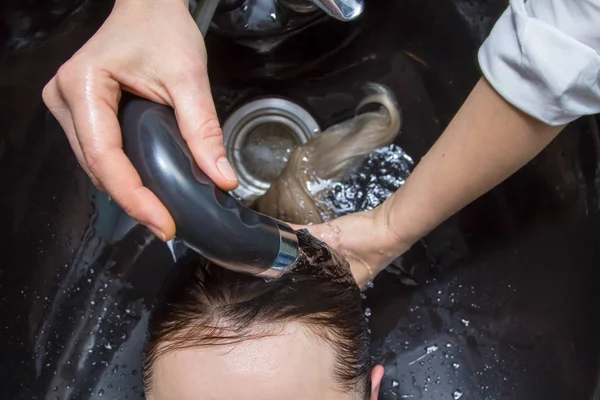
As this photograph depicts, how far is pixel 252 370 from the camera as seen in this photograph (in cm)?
48

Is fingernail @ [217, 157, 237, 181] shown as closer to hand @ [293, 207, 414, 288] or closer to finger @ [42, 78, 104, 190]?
finger @ [42, 78, 104, 190]

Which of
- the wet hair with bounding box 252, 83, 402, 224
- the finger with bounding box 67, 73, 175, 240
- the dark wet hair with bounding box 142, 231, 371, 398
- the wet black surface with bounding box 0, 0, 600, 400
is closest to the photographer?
the finger with bounding box 67, 73, 175, 240

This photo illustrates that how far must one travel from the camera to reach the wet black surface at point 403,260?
2.12ft

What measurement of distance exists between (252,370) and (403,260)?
1.14 ft

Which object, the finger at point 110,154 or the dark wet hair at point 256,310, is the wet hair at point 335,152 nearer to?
the dark wet hair at point 256,310

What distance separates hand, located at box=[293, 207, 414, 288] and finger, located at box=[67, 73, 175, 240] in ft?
0.98

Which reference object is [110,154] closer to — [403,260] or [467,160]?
[467,160]

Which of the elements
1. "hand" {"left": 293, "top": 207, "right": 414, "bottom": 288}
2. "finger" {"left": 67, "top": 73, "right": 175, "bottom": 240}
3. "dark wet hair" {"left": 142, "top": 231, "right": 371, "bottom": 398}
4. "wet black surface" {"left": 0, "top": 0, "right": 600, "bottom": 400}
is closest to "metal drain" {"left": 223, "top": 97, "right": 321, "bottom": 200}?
"wet black surface" {"left": 0, "top": 0, "right": 600, "bottom": 400}

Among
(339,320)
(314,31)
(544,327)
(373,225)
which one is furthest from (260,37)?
(544,327)

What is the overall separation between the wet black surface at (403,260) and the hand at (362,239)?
0.32ft

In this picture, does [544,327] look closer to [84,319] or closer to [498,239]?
[498,239]

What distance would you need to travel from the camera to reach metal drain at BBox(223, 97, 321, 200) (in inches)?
32.0

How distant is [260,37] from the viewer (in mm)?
718

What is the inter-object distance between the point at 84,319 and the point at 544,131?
0.58 metres
